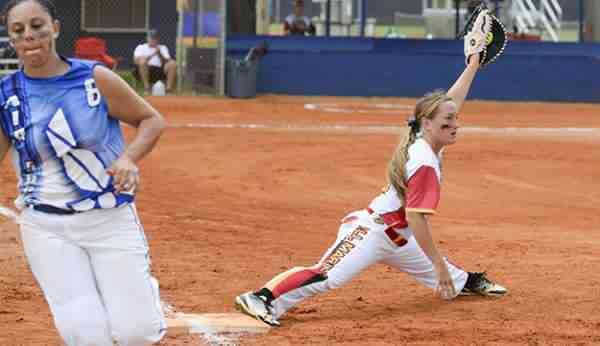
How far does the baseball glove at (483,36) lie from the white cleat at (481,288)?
53.0 inches

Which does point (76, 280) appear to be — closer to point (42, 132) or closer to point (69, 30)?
point (42, 132)

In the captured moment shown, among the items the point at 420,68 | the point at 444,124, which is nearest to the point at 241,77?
the point at 420,68

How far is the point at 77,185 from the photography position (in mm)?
5305

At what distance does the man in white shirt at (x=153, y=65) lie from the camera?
26391mm

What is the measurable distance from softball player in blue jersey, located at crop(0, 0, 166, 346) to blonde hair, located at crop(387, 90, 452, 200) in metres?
2.52

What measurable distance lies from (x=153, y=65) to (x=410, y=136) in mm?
19281

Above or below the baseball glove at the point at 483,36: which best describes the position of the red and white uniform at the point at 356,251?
below

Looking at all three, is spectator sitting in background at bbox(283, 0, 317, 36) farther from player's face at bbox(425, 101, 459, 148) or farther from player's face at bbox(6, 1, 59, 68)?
player's face at bbox(6, 1, 59, 68)

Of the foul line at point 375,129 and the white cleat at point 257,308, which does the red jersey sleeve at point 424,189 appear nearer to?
the white cleat at point 257,308

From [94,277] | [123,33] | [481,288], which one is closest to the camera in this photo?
[94,277]

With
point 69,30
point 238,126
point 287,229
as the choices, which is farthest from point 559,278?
point 69,30

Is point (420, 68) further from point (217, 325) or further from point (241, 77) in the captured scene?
point (217, 325)

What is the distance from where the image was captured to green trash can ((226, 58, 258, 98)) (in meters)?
26.0

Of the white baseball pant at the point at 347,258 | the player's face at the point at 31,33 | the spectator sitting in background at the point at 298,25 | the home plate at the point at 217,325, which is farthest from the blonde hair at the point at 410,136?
the spectator sitting in background at the point at 298,25
